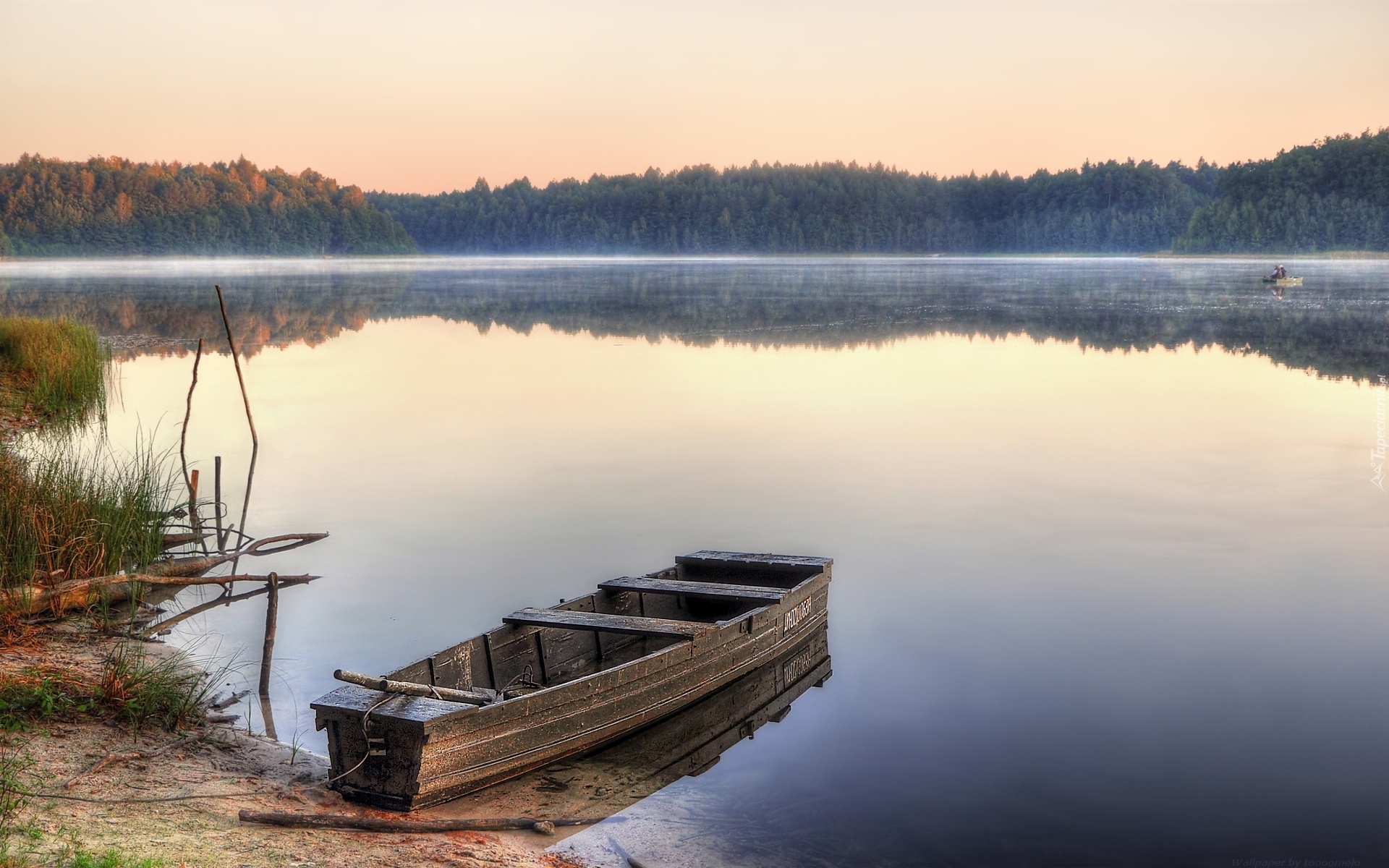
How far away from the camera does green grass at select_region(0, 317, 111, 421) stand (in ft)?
63.3

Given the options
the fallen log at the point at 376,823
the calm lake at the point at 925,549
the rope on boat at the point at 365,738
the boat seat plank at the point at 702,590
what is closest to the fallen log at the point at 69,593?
the calm lake at the point at 925,549

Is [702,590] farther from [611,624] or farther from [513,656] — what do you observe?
[513,656]

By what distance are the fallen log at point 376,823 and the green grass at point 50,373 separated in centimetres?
1515

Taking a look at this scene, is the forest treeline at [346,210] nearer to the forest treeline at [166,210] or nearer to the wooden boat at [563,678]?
the forest treeline at [166,210]

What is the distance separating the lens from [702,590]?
9.41 meters

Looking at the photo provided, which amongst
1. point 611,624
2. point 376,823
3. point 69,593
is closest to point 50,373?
point 69,593

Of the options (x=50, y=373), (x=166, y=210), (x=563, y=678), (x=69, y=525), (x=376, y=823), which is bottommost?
(x=563, y=678)

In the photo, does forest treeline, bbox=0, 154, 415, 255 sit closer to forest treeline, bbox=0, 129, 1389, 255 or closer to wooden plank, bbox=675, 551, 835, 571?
forest treeline, bbox=0, 129, 1389, 255

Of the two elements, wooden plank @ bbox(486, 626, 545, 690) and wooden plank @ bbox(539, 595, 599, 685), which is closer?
wooden plank @ bbox(486, 626, 545, 690)

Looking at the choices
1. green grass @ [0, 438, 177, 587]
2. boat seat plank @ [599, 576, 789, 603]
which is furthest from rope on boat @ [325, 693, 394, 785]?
green grass @ [0, 438, 177, 587]

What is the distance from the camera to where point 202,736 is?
7273mm

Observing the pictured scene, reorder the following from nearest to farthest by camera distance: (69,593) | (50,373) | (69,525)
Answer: (69,593), (69,525), (50,373)

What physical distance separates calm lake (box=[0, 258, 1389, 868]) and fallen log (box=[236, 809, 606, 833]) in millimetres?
348

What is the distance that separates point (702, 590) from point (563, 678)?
4.49 ft
